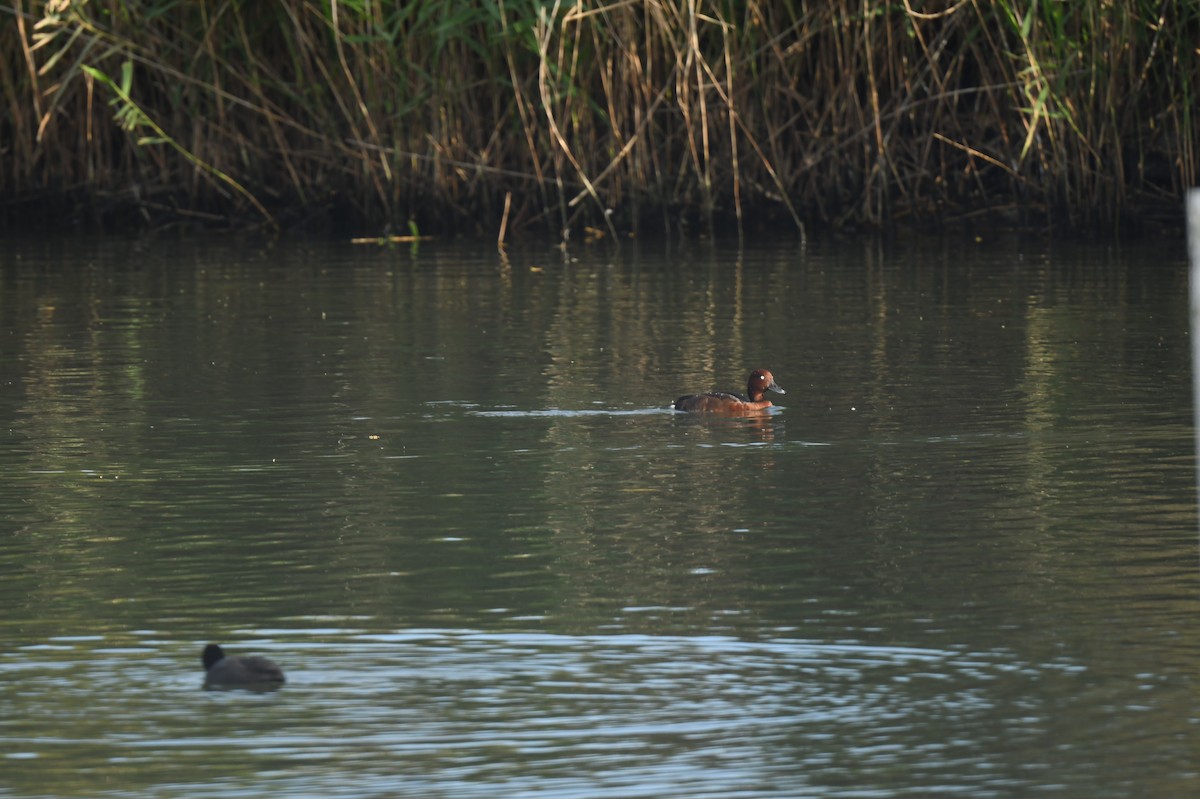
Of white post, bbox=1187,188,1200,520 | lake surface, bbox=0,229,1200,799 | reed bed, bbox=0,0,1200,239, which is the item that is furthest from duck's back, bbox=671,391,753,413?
reed bed, bbox=0,0,1200,239

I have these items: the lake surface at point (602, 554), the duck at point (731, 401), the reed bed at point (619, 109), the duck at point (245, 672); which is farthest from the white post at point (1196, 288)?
the reed bed at point (619, 109)

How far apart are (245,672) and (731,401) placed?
4788 mm

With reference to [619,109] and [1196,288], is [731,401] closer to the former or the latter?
[1196,288]

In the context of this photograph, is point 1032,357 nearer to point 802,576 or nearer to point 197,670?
point 802,576

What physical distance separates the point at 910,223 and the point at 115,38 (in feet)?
21.7

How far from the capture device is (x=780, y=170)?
65.1 feet

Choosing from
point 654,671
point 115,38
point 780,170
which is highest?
point 115,38

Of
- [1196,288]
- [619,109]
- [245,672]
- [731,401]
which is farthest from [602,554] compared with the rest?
[619,109]

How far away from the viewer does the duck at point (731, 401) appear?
10.4 m

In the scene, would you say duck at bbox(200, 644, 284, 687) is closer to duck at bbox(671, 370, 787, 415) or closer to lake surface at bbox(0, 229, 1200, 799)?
lake surface at bbox(0, 229, 1200, 799)

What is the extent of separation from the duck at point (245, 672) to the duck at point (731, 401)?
4605 mm

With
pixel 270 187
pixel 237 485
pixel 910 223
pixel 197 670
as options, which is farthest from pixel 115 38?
pixel 197 670

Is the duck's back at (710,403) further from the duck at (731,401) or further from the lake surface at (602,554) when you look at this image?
the lake surface at (602,554)

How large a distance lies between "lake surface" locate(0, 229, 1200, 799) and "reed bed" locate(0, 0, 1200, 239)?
14.9 ft
